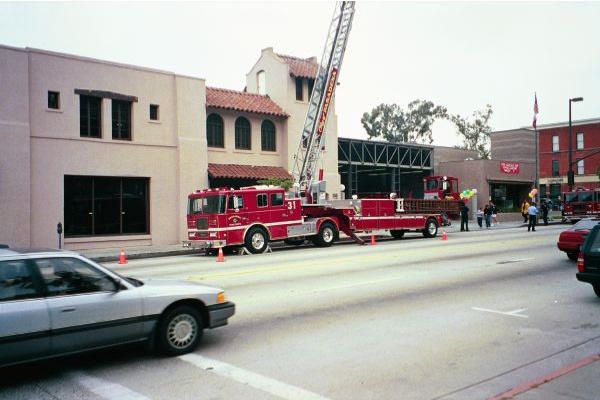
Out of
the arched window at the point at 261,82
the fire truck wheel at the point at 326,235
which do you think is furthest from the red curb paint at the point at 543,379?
the arched window at the point at 261,82

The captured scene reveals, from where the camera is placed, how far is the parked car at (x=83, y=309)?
5.49 meters

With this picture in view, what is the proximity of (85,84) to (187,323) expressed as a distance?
19.6 metres

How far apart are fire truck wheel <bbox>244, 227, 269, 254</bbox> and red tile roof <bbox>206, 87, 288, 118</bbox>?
942 centimetres

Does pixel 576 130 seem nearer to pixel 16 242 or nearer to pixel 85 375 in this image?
pixel 16 242

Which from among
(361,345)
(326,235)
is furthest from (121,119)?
(361,345)

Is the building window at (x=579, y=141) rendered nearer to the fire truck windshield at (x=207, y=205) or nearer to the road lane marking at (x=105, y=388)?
the fire truck windshield at (x=207, y=205)

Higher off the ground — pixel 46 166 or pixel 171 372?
pixel 46 166

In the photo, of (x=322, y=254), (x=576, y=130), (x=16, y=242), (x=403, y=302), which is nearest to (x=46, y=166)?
(x=16, y=242)

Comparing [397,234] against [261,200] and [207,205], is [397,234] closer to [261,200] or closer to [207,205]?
[261,200]

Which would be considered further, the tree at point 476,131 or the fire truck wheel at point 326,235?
the tree at point 476,131

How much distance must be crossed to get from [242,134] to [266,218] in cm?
973

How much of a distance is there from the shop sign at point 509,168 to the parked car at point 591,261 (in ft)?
125

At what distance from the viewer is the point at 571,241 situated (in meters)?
14.7

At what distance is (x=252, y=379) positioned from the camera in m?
5.74
